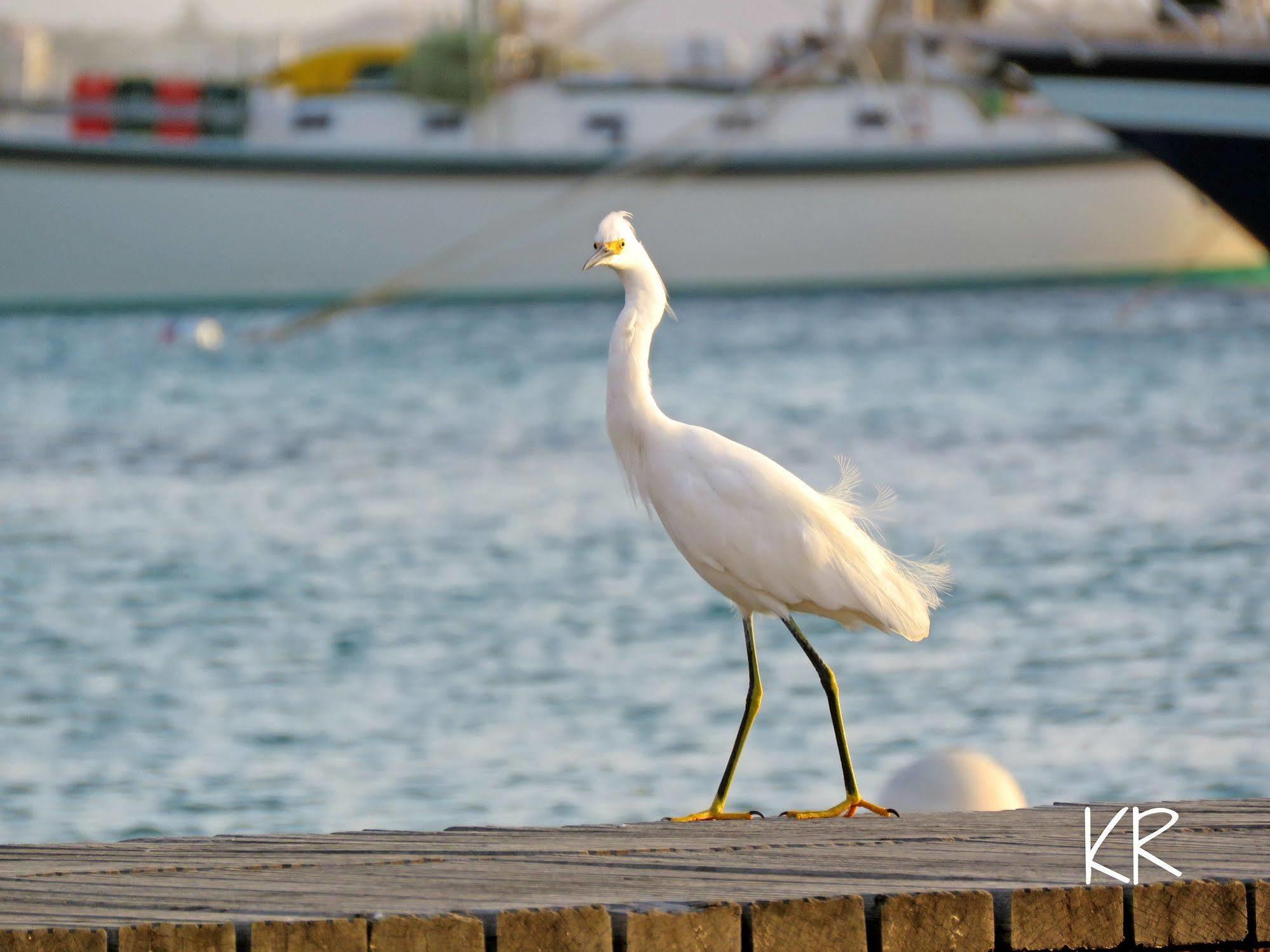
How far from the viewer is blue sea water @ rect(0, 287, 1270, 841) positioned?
10.4 m

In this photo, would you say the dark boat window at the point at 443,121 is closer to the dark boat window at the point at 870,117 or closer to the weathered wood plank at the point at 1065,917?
the dark boat window at the point at 870,117

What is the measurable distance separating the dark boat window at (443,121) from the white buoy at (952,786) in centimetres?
4011

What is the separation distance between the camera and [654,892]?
159 inches

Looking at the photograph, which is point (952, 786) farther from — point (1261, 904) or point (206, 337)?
point (206, 337)

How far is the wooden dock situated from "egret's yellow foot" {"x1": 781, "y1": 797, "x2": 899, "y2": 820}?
41cm

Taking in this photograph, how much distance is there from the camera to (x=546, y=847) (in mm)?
4473

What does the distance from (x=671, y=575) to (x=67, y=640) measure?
4.65 m

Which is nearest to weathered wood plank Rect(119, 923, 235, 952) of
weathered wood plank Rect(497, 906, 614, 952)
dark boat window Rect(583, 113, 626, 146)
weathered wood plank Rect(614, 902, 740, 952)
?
weathered wood plank Rect(497, 906, 614, 952)

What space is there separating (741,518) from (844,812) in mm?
838

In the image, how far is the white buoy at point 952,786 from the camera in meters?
6.75

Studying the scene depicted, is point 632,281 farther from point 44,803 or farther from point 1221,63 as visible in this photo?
point 1221,63

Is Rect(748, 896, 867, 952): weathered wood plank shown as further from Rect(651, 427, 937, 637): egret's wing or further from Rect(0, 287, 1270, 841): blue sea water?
Rect(0, 287, 1270, 841): blue sea water

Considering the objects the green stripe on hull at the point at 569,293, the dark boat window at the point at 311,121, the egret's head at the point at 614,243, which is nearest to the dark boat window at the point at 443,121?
the dark boat window at the point at 311,121

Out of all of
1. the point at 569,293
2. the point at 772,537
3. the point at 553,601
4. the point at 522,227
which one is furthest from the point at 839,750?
the point at 569,293
